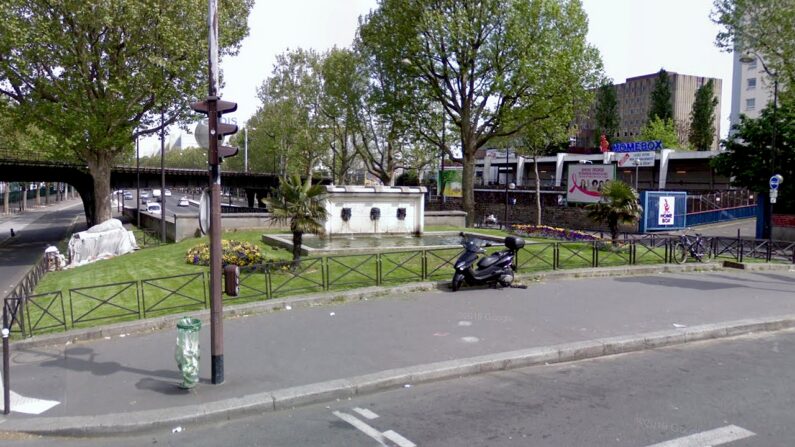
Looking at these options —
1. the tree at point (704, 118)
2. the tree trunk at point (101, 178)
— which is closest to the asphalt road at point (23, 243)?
the tree trunk at point (101, 178)

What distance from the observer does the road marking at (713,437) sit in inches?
221

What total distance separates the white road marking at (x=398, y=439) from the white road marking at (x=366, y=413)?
0.49 metres

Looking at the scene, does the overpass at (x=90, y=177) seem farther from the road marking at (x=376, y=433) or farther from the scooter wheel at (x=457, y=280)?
the road marking at (x=376, y=433)

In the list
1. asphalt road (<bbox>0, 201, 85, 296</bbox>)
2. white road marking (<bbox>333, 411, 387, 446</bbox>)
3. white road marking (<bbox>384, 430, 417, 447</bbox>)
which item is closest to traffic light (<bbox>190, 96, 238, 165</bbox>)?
white road marking (<bbox>333, 411, 387, 446</bbox>)

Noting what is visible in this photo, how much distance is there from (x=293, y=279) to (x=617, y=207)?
35.5ft

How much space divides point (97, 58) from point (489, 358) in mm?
26419

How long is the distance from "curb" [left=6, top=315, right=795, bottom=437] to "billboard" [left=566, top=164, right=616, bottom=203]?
2879 centimetres

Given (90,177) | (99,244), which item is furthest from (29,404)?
(90,177)

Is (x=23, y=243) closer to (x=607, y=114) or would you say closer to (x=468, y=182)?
(x=468, y=182)

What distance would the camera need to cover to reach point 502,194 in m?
54.3

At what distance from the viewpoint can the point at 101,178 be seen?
102 feet

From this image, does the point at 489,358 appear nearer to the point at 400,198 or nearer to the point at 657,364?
the point at 657,364

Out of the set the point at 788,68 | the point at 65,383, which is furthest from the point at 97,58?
the point at 788,68

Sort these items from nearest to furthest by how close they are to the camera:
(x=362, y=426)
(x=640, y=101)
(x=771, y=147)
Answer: (x=362, y=426) < (x=771, y=147) < (x=640, y=101)
